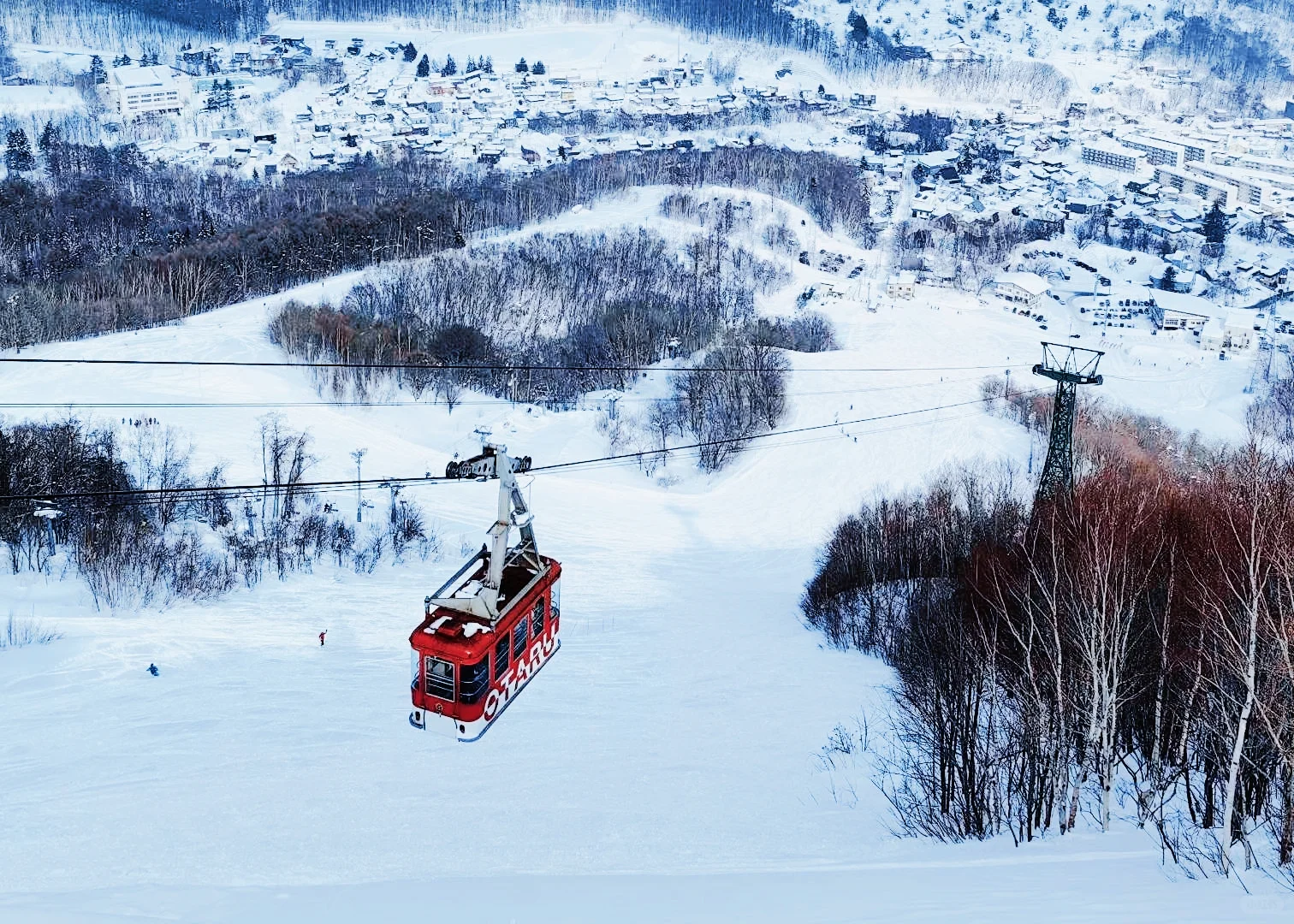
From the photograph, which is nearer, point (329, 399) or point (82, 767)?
point (82, 767)

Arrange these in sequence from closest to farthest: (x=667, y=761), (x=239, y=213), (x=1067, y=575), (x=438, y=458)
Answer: (x=1067, y=575) < (x=667, y=761) < (x=438, y=458) < (x=239, y=213)

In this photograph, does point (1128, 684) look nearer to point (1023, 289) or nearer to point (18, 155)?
point (1023, 289)

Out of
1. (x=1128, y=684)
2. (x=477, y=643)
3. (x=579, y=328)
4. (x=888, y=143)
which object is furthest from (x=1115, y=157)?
(x=477, y=643)

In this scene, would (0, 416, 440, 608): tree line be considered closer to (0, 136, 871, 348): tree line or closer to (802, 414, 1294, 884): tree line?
(802, 414, 1294, 884): tree line

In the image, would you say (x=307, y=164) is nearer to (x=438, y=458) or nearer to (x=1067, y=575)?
(x=438, y=458)

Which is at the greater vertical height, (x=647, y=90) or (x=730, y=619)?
(x=647, y=90)

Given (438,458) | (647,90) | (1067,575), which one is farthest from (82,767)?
(647,90)
